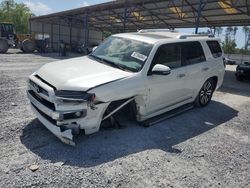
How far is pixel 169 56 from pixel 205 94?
6.78 feet

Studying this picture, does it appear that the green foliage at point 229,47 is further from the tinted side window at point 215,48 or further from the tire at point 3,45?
the tinted side window at point 215,48

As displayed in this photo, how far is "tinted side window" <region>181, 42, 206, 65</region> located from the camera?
5.75 metres

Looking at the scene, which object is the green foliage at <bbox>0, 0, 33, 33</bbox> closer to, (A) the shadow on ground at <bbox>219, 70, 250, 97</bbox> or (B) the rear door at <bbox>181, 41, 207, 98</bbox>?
(A) the shadow on ground at <bbox>219, 70, 250, 97</bbox>

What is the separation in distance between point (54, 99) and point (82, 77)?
1.94 feet

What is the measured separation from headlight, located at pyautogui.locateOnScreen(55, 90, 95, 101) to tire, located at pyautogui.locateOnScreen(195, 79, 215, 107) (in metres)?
3.65

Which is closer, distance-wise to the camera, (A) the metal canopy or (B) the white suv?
(B) the white suv

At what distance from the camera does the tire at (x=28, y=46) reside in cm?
2532

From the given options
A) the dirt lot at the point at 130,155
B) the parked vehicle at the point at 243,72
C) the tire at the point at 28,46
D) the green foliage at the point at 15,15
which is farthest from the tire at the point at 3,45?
the green foliage at the point at 15,15

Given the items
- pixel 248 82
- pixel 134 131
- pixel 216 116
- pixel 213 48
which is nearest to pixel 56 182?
pixel 134 131

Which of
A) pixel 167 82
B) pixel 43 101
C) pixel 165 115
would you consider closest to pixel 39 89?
pixel 43 101

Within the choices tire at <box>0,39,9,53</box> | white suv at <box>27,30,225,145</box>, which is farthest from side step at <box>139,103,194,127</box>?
tire at <box>0,39,9,53</box>

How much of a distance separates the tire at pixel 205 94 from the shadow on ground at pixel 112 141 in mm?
947

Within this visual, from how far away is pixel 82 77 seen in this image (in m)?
4.11

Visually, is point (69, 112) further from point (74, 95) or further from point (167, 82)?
point (167, 82)
